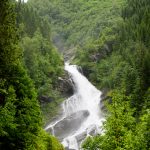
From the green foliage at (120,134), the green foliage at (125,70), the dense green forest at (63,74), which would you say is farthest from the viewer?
the dense green forest at (63,74)

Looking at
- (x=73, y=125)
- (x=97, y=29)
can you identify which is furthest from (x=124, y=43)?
(x=97, y=29)

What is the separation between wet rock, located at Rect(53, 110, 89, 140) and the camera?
89.4 metres

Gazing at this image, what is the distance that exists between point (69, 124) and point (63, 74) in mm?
29480

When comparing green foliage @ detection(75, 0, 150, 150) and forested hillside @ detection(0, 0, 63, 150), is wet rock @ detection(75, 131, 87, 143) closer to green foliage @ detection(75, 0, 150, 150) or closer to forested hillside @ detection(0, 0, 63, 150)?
green foliage @ detection(75, 0, 150, 150)

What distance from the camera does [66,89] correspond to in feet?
381

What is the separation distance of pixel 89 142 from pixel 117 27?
383ft

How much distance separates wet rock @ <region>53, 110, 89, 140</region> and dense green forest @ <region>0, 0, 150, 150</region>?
485 centimetres

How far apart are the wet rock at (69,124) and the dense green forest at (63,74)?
4846 millimetres

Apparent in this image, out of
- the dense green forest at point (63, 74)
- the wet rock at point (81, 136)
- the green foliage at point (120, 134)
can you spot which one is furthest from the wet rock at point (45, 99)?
the green foliage at point (120, 134)

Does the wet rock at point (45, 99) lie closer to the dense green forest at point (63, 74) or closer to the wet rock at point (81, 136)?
the dense green forest at point (63, 74)

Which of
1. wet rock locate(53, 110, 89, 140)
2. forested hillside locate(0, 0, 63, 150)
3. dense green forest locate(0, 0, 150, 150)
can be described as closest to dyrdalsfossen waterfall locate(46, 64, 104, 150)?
wet rock locate(53, 110, 89, 140)

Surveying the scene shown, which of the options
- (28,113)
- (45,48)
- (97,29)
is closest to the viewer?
(28,113)

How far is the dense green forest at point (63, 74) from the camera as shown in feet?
111

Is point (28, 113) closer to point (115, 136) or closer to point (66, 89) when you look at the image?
point (115, 136)
